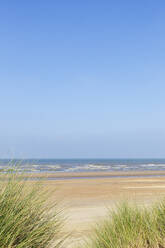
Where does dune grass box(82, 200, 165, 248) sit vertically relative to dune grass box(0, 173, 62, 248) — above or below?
below

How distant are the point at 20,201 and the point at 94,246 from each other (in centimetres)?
181

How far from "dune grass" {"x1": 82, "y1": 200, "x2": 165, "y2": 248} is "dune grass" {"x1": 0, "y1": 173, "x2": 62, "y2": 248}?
1038 millimetres

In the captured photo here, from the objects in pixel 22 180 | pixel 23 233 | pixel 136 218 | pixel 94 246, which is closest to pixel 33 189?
pixel 22 180

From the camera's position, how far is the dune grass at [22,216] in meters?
3.74

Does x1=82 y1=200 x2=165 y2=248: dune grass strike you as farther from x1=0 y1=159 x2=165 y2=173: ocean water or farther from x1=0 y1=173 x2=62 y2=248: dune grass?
x1=0 y1=159 x2=165 y2=173: ocean water

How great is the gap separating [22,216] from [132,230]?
201 cm

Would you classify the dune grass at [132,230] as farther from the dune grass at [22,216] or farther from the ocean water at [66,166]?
the ocean water at [66,166]

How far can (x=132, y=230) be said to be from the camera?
17.0ft

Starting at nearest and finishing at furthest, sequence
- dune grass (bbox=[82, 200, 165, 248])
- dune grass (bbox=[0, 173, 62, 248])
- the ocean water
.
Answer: dune grass (bbox=[0, 173, 62, 248])
the ocean water
dune grass (bbox=[82, 200, 165, 248])

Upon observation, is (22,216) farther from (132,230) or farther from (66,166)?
(66,166)

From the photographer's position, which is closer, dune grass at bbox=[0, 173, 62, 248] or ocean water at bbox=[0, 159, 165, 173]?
dune grass at bbox=[0, 173, 62, 248]

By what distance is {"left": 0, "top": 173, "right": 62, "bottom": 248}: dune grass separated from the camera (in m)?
3.74

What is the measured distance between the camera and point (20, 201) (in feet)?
13.8

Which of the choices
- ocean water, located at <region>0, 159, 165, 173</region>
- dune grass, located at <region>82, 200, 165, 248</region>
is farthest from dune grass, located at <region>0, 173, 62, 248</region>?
dune grass, located at <region>82, 200, 165, 248</region>
